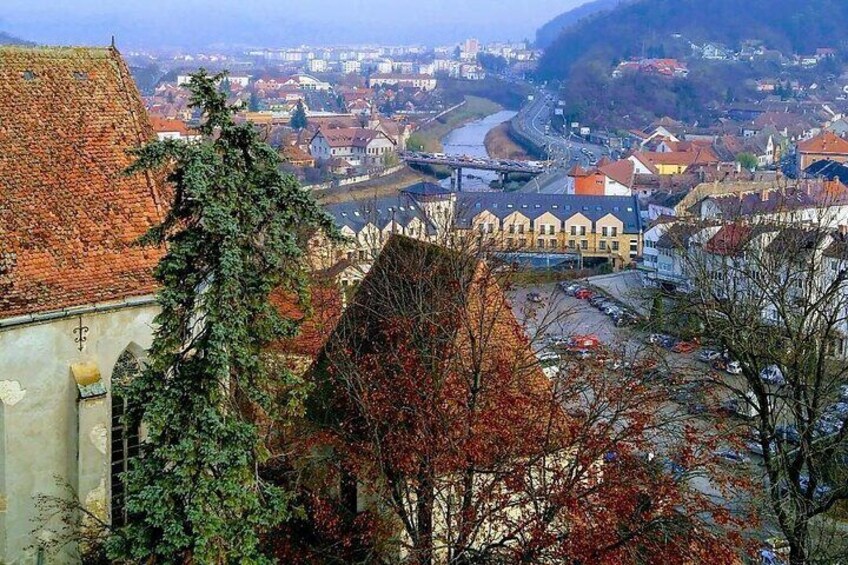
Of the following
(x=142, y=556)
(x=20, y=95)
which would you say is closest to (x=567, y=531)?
(x=142, y=556)

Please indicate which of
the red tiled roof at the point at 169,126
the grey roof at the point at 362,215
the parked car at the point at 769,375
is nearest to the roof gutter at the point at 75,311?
the parked car at the point at 769,375

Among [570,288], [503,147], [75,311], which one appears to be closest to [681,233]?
[75,311]

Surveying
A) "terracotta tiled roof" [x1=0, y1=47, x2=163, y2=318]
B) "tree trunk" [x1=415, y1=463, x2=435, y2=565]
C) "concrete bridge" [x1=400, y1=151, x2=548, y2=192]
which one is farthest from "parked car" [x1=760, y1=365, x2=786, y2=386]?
"concrete bridge" [x1=400, y1=151, x2=548, y2=192]

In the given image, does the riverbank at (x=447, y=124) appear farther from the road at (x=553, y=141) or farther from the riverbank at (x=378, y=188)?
the riverbank at (x=378, y=188)

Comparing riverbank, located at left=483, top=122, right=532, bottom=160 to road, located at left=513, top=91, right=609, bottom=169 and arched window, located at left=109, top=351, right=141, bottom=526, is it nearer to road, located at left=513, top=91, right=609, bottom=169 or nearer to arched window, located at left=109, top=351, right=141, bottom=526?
road, located at left=513, top=91, right=609, bottom=169

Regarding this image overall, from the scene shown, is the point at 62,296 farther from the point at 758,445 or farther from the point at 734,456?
the point at 758,445

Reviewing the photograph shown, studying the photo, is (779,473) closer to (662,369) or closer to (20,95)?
(662,369)
